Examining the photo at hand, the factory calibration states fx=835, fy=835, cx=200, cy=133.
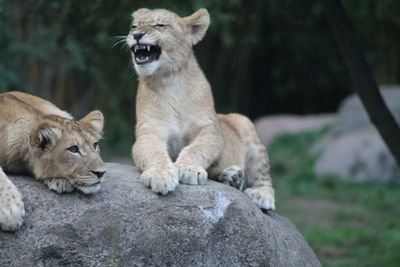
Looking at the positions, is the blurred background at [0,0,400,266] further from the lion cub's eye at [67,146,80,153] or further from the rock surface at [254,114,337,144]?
the lion cub's eye at [67,146,80,153]

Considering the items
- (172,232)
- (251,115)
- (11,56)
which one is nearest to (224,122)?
(172,232)

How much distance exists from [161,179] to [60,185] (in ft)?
2.28

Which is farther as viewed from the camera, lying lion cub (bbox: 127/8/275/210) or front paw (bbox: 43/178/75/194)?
lying lion cub (bbox: 127/8/275/210)

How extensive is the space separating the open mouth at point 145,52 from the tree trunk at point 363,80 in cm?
192

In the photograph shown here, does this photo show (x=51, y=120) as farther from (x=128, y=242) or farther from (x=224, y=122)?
(x=224, y=122)

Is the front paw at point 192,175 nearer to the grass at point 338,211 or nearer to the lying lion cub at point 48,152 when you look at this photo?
the lying lion cub at point 48,152

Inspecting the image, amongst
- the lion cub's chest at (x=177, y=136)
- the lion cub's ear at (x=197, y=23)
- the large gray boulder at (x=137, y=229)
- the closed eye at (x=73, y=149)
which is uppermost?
the lion cub's ear at (x=197, y=23)

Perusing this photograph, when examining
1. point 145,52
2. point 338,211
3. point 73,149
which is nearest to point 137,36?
point 145,52

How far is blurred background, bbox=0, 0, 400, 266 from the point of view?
9039 millimetres

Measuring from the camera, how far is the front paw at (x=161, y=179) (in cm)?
543

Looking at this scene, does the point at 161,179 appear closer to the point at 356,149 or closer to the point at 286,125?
the point at 356,149

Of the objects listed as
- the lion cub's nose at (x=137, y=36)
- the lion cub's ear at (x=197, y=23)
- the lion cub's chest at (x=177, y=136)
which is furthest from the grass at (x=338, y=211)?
the lion cub's nose at (x=137, y=36)

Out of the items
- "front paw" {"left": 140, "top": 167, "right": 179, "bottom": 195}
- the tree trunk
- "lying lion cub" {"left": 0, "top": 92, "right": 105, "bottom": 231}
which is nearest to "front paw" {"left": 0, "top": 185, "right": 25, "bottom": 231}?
"lying lion cub" {"left": 0, "top": 92, "right": 105, "bottom": 231}

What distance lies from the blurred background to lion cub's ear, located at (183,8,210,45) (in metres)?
0.83
